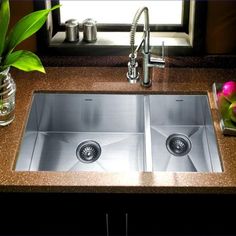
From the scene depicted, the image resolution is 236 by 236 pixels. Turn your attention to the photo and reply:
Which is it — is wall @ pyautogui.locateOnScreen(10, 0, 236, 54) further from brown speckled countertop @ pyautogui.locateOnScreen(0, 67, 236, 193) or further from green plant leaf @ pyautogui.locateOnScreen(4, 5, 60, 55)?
green plant leaf @ pyautogui.locateOnScreen(4, 5, 60, 55)

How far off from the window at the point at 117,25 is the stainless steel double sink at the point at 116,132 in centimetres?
18

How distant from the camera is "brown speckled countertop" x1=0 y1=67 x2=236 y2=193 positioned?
1.53 meters

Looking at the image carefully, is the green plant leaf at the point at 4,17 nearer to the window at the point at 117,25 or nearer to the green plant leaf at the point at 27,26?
the green plant leaf at the point at 27,26

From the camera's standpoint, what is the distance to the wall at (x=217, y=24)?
1926 millimetres

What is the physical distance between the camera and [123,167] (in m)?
1.88

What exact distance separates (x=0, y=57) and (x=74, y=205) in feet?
1.57

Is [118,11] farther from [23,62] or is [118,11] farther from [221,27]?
[23,62]

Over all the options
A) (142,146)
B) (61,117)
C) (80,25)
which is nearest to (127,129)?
(142,146)

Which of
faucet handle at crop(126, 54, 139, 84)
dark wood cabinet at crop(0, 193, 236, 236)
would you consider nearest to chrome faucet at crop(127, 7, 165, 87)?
faucet handle at crop(126, 54, 139, 84)

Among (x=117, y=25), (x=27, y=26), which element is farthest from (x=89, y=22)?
(x=27, y=26)

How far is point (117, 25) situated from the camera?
6.88 feet

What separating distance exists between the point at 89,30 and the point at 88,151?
16.4 inches

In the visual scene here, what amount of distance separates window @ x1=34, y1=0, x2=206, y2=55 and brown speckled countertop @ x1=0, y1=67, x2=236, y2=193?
0.26 feet

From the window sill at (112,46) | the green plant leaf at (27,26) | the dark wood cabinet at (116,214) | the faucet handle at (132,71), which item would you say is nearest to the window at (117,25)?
the window sill at (112,46)
